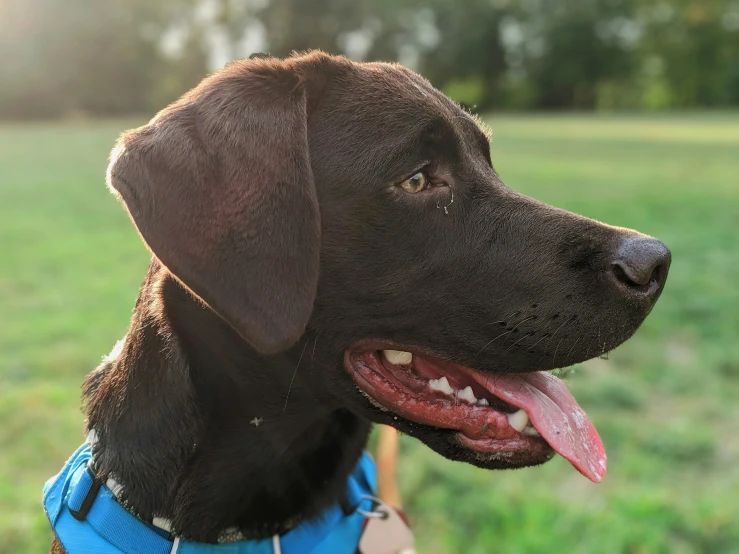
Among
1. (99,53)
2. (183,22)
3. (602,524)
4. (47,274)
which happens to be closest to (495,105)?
(183,22)

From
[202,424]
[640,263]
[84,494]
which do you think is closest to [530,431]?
[640,263]

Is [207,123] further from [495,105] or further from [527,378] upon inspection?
[495,105]

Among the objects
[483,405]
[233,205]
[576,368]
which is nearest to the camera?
[233,205]

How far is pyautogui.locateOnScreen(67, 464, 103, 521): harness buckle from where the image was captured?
2.12 m

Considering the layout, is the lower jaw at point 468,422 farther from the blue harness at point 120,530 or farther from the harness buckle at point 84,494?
the harness buckle at point 84,494

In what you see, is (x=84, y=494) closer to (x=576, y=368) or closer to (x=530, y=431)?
(x=530, y=431)

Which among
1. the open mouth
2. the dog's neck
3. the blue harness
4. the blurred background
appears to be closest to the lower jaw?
the open mouth

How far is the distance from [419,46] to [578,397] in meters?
54.8

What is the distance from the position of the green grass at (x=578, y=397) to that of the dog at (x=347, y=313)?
4.16ft

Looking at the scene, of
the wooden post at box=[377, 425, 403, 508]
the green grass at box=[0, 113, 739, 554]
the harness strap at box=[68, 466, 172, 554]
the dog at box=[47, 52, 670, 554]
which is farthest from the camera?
the green grass at box=[0, 113, 739, 554]

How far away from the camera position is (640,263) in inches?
77.1

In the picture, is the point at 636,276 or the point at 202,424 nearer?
the point at 636,276

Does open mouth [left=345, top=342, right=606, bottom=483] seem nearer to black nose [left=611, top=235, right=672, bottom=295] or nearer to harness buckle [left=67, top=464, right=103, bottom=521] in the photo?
black nose [left=611, top=235, right=672, bottom=295]

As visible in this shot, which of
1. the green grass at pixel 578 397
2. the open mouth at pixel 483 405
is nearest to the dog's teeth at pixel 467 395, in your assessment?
the open mouth at pixel 483 405
